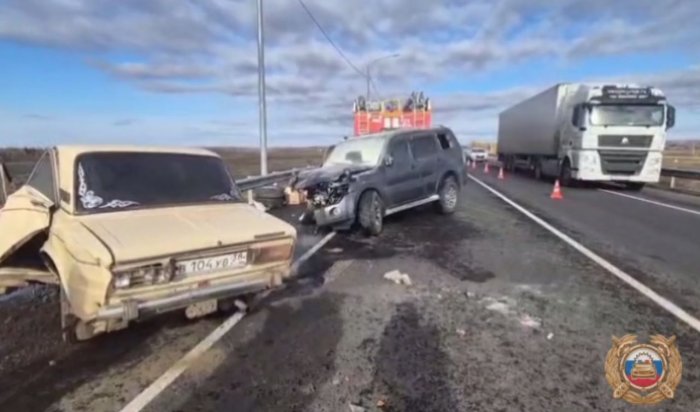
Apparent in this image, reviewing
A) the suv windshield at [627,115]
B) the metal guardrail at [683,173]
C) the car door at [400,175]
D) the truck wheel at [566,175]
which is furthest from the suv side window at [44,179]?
the metal guardrail at [683,173]

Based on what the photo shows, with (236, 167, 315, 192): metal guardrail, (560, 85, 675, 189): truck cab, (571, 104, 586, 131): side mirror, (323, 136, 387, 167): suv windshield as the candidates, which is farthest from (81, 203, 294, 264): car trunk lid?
(560, 85, 675, 189): truck cab

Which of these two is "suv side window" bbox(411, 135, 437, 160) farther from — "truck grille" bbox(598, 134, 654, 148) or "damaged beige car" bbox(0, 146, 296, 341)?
"truck grille" bbox(598, 134, 654, 148)

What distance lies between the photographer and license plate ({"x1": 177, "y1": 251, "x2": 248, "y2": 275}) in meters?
3.95

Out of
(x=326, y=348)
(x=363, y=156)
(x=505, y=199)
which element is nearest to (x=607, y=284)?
(x=326, y=348)

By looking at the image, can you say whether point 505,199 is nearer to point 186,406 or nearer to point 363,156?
point 363,156

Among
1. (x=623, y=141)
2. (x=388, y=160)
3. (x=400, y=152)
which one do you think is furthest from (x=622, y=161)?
(x=388, y=160)

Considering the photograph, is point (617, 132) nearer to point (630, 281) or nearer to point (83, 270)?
point (630, 281)

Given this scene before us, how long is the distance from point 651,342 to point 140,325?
4.66 metres

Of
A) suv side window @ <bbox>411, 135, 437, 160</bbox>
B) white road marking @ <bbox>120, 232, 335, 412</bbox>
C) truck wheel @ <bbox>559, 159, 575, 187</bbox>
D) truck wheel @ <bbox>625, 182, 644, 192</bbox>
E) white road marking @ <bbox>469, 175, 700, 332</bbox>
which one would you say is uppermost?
suv side window @ <bbox>411, 135, 437, 160</bbox>

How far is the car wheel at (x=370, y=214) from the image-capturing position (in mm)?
9016

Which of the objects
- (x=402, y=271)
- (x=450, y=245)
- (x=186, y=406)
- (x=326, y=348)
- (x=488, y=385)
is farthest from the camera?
(x=450, y=245)

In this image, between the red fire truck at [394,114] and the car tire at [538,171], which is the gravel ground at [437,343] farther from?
the car tire at [538,171]

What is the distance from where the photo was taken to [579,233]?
905 centimetres

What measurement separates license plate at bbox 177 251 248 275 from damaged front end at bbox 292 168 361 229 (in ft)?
14.4
